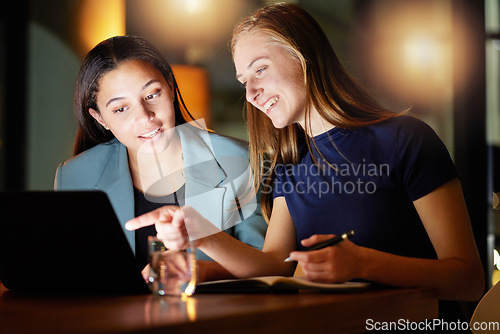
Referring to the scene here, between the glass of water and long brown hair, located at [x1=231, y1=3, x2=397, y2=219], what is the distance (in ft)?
2.84

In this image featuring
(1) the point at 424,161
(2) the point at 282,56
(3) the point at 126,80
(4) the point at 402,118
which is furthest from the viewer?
(3) the point at 126,80

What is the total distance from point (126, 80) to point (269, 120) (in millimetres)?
549

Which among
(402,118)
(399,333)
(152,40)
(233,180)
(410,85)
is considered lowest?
(399,333)

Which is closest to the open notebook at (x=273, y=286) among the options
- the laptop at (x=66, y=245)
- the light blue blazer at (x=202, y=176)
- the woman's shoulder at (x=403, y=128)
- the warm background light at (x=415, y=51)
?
the laptop at (x=66, y=245)

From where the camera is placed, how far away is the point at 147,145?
1.99 meters

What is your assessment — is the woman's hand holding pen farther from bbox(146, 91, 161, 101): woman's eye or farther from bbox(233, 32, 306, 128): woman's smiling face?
bbox(146, 91, 161, 101): woman's eye

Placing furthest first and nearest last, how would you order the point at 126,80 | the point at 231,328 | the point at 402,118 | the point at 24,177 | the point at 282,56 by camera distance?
1. the point at 24,177
2. the point at 126,80
3. the point at 282,56
4. the point at 402,118
5. the point at 231,328

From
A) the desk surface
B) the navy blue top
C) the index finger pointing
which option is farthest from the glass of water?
the navy blue top

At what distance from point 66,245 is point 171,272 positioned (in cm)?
21

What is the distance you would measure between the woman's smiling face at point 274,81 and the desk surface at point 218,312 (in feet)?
2.87

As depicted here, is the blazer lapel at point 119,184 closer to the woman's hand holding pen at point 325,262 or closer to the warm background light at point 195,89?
the warm background light at point 195,89

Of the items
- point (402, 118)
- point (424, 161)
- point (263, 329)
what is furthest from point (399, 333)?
point (402, 118)

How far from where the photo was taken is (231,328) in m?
0.74

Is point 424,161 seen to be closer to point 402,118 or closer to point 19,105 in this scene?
point 402,118
